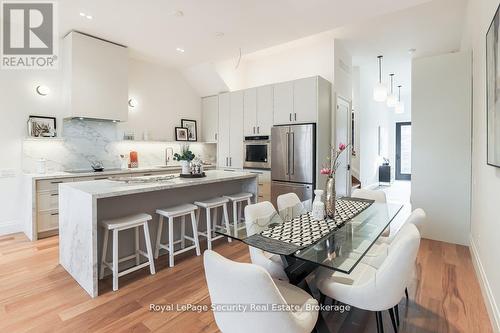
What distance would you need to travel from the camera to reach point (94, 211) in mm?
2252

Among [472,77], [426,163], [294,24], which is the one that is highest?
[294,24]

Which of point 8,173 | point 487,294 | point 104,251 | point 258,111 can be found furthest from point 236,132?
point 487,294

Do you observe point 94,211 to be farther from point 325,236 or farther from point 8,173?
point 8,173

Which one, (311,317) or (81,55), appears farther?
(81,55)

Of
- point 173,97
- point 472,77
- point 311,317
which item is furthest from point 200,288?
point 173,97

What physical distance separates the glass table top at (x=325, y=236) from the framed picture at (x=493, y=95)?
2.87 ft

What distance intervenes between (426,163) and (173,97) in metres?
4.87

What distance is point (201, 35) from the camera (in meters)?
3.91

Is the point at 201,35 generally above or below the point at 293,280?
above

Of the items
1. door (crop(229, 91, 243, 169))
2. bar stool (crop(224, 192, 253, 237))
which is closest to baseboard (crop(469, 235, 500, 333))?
bar stool (crop(224, 192, 253, 237))

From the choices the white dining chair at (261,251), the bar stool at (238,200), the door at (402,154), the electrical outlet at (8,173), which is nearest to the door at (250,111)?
the bar stool at (238,200)

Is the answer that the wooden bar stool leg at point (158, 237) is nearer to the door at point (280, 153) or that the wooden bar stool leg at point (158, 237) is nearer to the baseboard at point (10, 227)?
the door at point (280, 153)

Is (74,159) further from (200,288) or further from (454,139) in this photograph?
(454,139)

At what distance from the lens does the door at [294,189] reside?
14.3 ft
